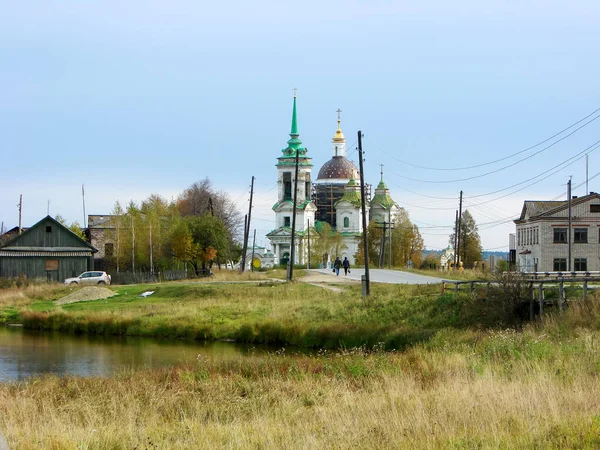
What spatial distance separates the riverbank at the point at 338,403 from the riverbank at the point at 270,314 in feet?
36.0

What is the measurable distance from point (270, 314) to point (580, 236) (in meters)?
39.2

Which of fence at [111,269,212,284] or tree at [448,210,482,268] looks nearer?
fence at [111,269,212,284]

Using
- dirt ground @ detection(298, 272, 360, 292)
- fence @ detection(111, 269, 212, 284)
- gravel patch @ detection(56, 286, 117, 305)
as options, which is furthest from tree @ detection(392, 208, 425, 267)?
gravel patch @ detection(56, 286, 117, 305)

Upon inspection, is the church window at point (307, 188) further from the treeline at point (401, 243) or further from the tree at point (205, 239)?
the tree at point (205, 239)

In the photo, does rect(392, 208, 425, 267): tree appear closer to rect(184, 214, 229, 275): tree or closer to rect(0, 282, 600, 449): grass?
rect(184, 214, 229, 275): tree

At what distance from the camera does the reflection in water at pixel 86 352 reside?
28.4 m

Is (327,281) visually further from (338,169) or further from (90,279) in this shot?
(338,169)

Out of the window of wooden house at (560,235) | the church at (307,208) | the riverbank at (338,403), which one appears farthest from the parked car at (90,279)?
the church at (307,208)

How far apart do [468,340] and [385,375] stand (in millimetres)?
9285

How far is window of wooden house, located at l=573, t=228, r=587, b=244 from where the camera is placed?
72.7m

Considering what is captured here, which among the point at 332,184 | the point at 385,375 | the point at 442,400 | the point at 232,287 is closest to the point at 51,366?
the point at 385,375

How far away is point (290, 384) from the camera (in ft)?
57.7

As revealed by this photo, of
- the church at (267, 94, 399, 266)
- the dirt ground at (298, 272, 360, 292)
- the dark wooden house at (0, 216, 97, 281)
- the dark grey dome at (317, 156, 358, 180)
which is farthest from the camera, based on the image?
the dark grey dome at (317, 156, 358, 180)

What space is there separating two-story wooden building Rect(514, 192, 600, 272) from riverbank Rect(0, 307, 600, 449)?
5222 cm
